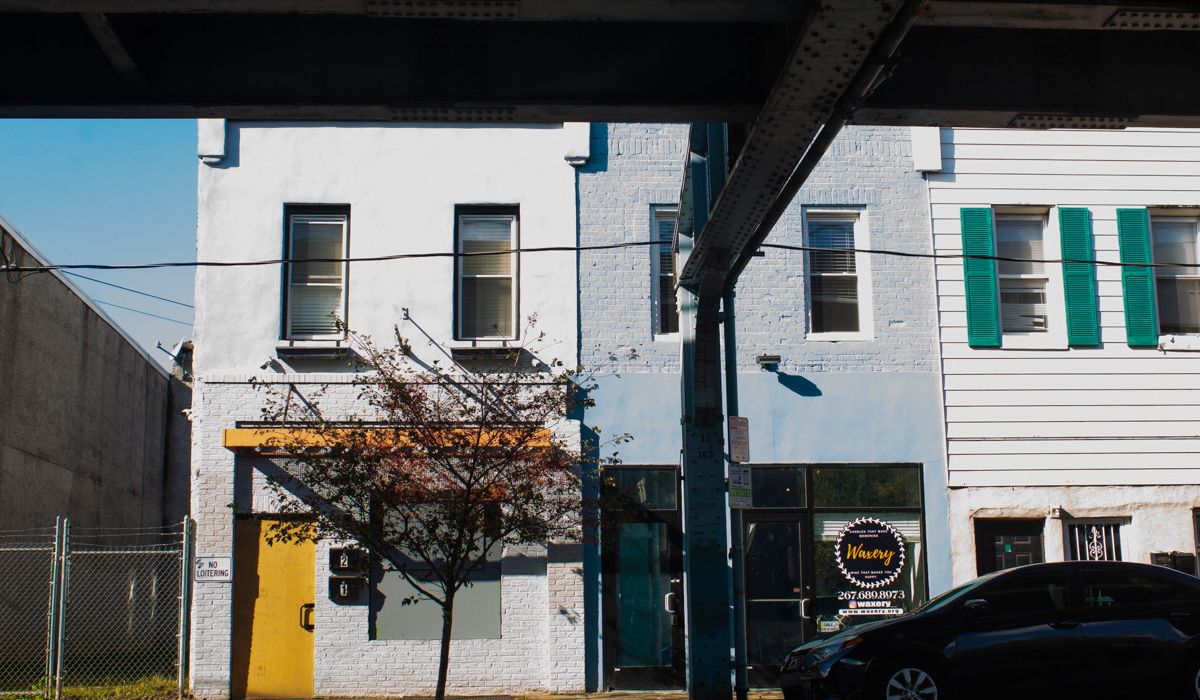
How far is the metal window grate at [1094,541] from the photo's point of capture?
647 inches

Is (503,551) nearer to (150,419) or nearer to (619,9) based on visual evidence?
(619,9)

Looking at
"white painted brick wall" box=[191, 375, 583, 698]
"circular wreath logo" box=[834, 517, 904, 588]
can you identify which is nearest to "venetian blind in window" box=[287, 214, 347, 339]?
"white painted brick wall" box=[191, 375, 583, 698]

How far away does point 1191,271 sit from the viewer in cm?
1722

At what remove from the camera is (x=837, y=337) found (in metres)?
16.8

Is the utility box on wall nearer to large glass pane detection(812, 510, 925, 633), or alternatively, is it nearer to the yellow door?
large glass pane detection(812, 510, 925, 633)

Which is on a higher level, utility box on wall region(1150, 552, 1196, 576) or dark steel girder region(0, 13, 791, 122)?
dark steel girder region(0, 13, 791, 122)

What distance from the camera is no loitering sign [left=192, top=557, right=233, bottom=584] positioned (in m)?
15.8

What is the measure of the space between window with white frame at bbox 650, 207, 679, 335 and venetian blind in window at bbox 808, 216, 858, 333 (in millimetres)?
1908

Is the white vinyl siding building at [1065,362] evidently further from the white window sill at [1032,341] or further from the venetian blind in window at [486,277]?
the venetian blind in window at [486,277]

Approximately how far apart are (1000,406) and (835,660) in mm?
6569

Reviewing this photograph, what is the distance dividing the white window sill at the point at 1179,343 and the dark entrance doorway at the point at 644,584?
697cm

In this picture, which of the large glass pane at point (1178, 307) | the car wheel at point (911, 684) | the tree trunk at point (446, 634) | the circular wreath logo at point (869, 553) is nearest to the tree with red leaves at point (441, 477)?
the tree trunk at point (446, 634)

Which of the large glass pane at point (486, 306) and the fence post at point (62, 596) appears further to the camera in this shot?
the large glass pane at point (486, 306)

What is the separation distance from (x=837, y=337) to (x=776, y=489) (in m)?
2.25
